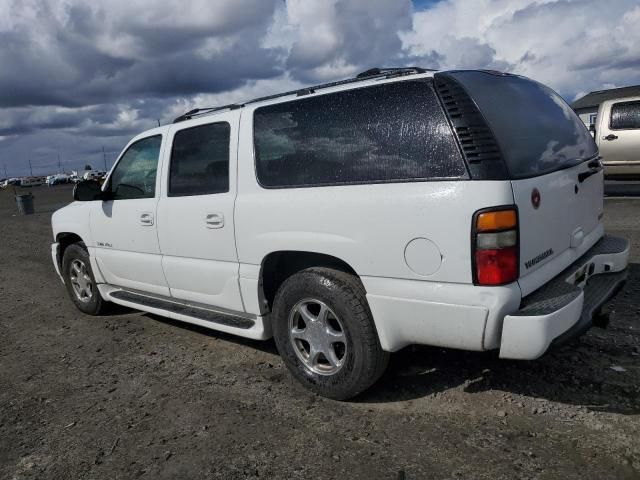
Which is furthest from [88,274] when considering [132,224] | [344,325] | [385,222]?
[385,222]

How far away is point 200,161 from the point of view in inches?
158

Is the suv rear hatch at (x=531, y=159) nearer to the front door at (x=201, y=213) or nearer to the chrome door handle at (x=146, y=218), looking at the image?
the front door at (x=201, y=213)

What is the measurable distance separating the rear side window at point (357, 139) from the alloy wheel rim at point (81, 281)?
2.96 m

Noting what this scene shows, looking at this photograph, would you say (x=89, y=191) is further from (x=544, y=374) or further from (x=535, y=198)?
(x=544, y=374)

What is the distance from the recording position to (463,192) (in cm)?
260

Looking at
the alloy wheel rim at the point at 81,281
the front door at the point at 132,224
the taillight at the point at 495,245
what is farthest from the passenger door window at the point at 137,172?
the taillight at the point at 495,245

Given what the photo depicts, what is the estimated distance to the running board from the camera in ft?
12.4

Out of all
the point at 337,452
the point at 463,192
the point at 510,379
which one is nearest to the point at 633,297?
the point at 510,379

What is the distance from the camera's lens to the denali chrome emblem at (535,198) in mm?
2715

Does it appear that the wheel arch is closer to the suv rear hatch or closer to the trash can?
the suv rear hatch

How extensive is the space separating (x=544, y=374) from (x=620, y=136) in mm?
9438

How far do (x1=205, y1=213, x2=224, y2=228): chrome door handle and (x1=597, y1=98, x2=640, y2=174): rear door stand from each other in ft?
33.2

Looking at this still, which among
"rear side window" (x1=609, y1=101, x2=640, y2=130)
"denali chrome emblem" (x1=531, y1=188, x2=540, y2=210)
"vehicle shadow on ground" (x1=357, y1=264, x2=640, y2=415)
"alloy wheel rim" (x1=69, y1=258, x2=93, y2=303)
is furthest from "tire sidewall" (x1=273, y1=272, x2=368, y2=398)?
"rear side window" (x1=609, y1=101, x2=640, y2=130)

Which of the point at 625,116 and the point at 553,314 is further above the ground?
the point at 625,116
